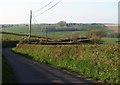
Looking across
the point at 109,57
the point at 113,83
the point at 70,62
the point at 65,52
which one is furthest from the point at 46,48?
the point at 113,83

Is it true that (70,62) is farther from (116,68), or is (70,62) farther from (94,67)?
(116,68)

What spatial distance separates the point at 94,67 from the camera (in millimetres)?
20953

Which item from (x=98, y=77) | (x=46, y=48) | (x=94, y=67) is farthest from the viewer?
(x=46, y=48)

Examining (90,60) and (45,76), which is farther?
(90,60)

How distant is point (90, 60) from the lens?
875 inches

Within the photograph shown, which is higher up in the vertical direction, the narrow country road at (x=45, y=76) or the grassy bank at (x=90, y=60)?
the grassy bank at (x=90, y=60)

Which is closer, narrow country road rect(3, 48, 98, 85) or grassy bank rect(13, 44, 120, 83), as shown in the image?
narrow country road rect(3, 48, 98, 85)

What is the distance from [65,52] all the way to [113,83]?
10860 mm

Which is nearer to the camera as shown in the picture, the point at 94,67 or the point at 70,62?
the point at 94,67

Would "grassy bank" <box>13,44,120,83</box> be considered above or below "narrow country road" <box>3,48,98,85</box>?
above

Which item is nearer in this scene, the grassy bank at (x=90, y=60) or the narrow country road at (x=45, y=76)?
the narrow country road at (x=45, y=76)

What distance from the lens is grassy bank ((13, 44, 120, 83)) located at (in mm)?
18989

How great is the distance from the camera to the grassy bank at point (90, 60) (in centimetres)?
1899

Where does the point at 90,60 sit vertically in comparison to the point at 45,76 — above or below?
above
